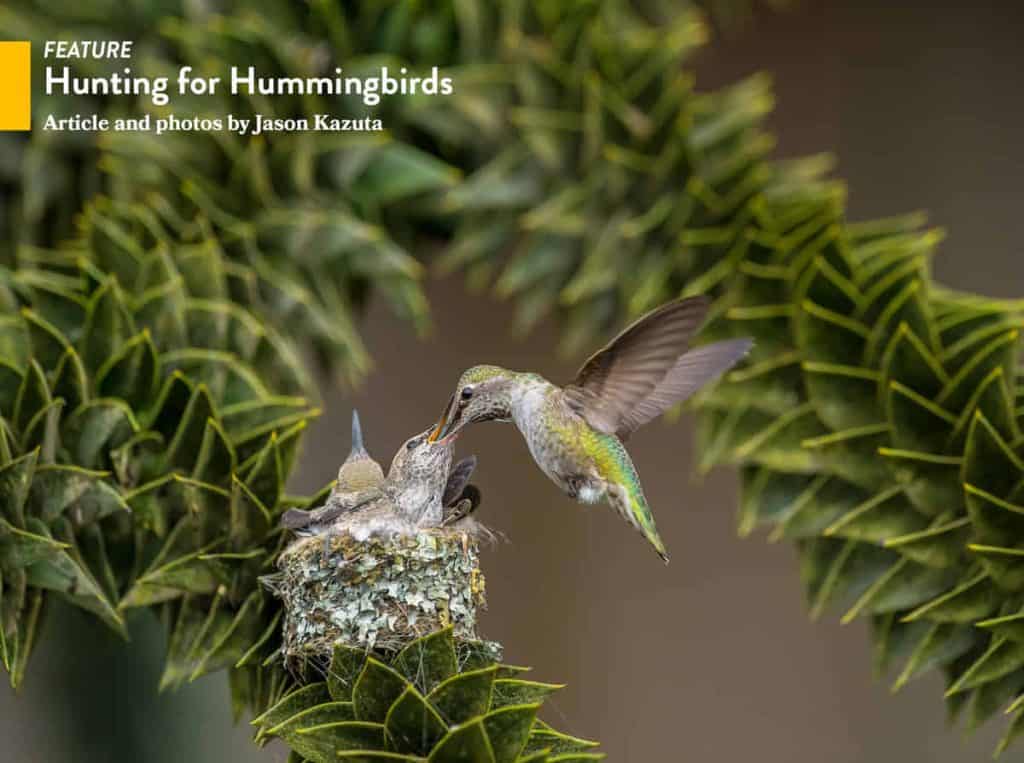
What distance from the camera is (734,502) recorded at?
2.57 metres

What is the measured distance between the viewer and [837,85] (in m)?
2.54

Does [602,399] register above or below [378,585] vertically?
above

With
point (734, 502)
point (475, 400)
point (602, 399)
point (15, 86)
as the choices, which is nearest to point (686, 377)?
point (602, 399)

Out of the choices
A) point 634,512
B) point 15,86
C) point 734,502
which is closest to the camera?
point 634,512

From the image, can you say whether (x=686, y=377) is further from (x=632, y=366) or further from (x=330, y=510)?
(x=330, y=510)

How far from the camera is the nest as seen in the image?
3.62 ft

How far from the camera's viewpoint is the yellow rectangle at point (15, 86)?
5.34ft

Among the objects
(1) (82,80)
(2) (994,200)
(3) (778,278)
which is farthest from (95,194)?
(2) (994,200)

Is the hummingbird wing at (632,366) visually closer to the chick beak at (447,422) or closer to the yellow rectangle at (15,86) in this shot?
the chick beak at (447,422)

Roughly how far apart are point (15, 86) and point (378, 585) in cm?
97

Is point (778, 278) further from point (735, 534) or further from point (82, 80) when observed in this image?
point (735, 534)

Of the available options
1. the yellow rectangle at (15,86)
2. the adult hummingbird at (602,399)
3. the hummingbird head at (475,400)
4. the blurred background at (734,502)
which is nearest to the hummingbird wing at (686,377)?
the adult hummingbird at (602,399)

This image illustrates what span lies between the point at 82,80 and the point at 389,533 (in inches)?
35.6

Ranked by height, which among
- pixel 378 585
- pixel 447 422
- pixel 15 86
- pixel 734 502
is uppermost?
pixel 15 86
